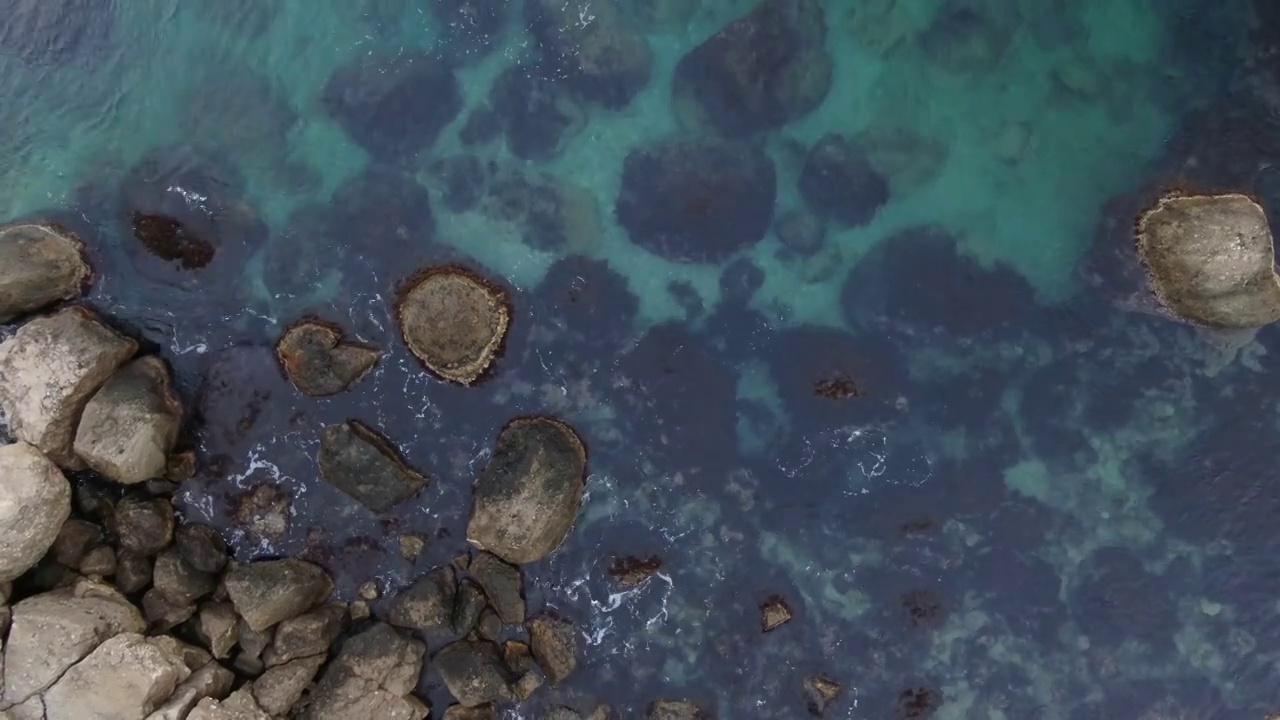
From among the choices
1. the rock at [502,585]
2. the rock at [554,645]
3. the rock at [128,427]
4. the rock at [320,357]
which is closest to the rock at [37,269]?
Answer: the rock at [128,427]

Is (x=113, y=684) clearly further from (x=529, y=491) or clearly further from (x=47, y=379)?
(x=529, y=491)

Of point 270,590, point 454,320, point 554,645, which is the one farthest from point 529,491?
point 270,590

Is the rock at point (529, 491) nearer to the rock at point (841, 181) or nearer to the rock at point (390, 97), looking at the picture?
the rock at point (390, 97)

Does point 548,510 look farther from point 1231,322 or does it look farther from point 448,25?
point 1231,322

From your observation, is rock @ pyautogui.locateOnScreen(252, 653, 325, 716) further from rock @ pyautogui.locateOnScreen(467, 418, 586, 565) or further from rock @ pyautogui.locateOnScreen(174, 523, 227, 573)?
rock @ pyautogui.locateOnScreen(467, 418, 586, 565)

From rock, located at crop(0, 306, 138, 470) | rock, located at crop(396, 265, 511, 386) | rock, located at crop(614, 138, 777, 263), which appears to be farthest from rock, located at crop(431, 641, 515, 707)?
rock, located at crop(614, 138, 777, 263)

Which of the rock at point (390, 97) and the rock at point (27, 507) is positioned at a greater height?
the rock at point (390, 97)

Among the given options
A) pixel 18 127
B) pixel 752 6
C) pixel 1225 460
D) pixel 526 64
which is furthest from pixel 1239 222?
pixel 18 127

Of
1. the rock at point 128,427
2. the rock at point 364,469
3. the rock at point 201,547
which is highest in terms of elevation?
the rock at point 128,427

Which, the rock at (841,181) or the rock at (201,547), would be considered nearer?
the rock at (201,547)
